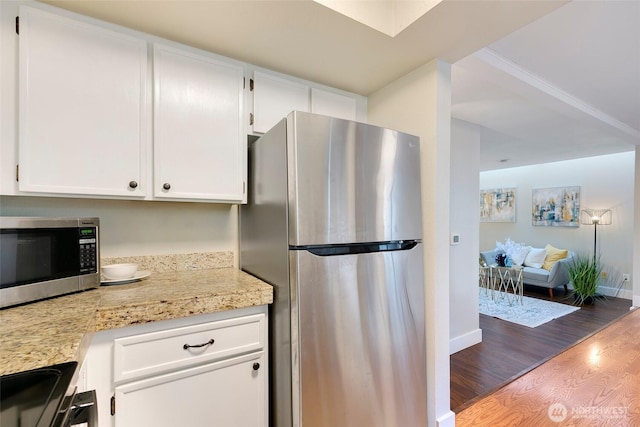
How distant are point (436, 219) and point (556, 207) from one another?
5561 mm

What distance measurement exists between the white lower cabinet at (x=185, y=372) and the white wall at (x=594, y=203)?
6.28 meters

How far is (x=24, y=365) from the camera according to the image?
631 mm

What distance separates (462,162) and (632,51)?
1309 millimetres

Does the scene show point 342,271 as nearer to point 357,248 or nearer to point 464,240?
point 357,248

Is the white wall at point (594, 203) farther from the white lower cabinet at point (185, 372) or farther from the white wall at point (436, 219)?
the white lower cabinet at point (185, 372)

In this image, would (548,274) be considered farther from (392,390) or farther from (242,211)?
(242,211)

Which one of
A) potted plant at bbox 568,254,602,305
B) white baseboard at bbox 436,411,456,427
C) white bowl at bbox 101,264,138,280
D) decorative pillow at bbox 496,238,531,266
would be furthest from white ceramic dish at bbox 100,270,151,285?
potted plant at bbox 568,254,602,305

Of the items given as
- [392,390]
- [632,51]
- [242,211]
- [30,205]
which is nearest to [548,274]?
[632,51]

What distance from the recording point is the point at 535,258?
17.1 ft

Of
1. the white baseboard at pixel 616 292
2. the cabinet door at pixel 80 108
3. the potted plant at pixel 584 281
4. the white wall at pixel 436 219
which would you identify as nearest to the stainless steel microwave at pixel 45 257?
the cabinet door at pixel 80 108

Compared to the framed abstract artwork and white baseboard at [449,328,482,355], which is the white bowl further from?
the framed abstract artwork

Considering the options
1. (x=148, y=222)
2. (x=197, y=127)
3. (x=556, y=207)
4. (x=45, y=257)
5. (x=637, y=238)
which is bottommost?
(x=637, y=238)

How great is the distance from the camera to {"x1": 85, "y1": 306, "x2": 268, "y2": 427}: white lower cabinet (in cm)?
101
